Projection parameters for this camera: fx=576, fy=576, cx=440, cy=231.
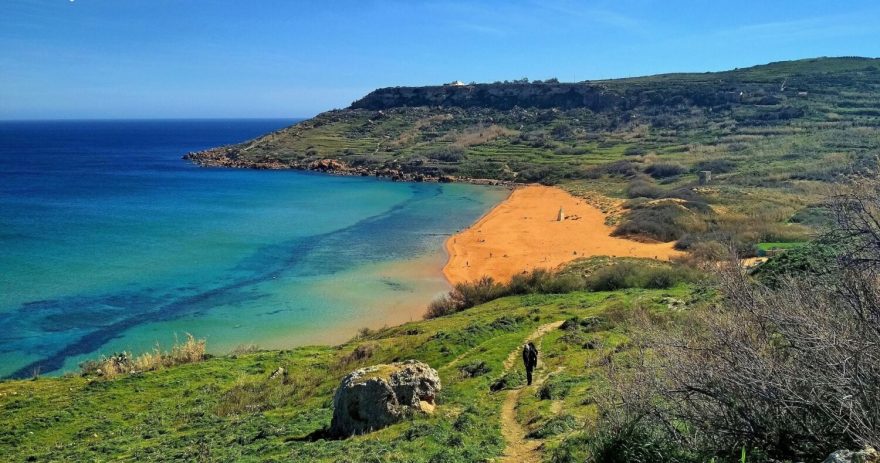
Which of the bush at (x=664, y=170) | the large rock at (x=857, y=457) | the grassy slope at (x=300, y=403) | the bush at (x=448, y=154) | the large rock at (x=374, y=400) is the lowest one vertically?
the grassy slope at (x=300, y=403)

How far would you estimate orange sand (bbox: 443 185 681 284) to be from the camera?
42812 mm

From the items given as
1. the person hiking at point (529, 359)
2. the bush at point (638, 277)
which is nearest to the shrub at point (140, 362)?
the person hiking at point (529, 359)

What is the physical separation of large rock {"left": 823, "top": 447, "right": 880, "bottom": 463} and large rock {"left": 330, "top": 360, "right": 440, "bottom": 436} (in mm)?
10709

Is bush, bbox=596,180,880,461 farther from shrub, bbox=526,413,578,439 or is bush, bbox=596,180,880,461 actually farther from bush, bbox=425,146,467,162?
bush, bbox=425,146,467,162

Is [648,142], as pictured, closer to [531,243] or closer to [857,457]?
[531,243]

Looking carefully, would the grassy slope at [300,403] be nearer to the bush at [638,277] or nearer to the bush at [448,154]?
the bush at [638,277]

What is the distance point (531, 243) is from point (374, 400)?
36.9 metres

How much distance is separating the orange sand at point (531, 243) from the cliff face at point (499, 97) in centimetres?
8310

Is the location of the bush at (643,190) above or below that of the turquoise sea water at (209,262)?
above

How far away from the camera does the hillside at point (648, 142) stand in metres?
51.1

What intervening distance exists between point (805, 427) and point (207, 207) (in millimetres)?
71887

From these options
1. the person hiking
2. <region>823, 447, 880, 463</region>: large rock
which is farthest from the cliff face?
<region>823, 447, 880, 463</region>: large rock

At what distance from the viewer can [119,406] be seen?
1948 cm

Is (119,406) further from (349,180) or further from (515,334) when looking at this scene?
(349,180)
